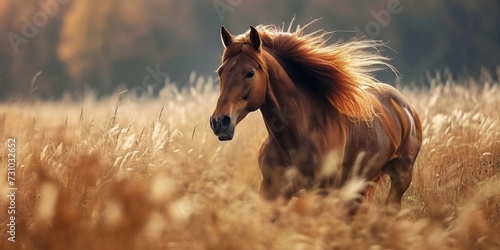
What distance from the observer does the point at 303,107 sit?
4898 mm

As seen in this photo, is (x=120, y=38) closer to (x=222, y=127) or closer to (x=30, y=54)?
(x=30, y=54)

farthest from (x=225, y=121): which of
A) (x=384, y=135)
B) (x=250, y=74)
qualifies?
(x=384, y=135)

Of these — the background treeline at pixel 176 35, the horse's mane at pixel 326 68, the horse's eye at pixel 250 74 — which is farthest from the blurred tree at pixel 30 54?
the horse's eye at pixel 250 74

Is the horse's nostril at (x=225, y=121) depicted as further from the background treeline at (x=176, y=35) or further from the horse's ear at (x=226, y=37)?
the background treeline at (x=176, y=35)

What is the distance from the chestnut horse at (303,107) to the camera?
14.8 ft

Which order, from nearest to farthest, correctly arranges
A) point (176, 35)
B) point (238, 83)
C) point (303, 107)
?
point (238, 83) < point (303, 107) < point (176, 35)

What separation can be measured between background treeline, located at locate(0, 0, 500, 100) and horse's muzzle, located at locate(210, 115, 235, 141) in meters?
28.9

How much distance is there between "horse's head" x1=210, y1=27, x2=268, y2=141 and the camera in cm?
429

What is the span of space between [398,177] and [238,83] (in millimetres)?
2321

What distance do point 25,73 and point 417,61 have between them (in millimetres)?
21456

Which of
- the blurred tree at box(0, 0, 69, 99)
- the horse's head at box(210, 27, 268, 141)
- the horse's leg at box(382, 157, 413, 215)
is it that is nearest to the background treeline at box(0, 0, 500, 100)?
the blurred tree at box(0, 0, 69, 99)

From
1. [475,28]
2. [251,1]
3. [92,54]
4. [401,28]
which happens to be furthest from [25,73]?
[475,28]

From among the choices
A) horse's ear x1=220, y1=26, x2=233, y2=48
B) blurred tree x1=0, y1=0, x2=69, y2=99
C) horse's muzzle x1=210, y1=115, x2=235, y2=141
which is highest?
horse's ear x1=220, y1=26, x2=233, y2=48

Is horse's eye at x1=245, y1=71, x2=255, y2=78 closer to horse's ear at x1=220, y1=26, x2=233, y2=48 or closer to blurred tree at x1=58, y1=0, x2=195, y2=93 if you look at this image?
horse's ear at x1=220, y1=26, x2=233, y2=48
